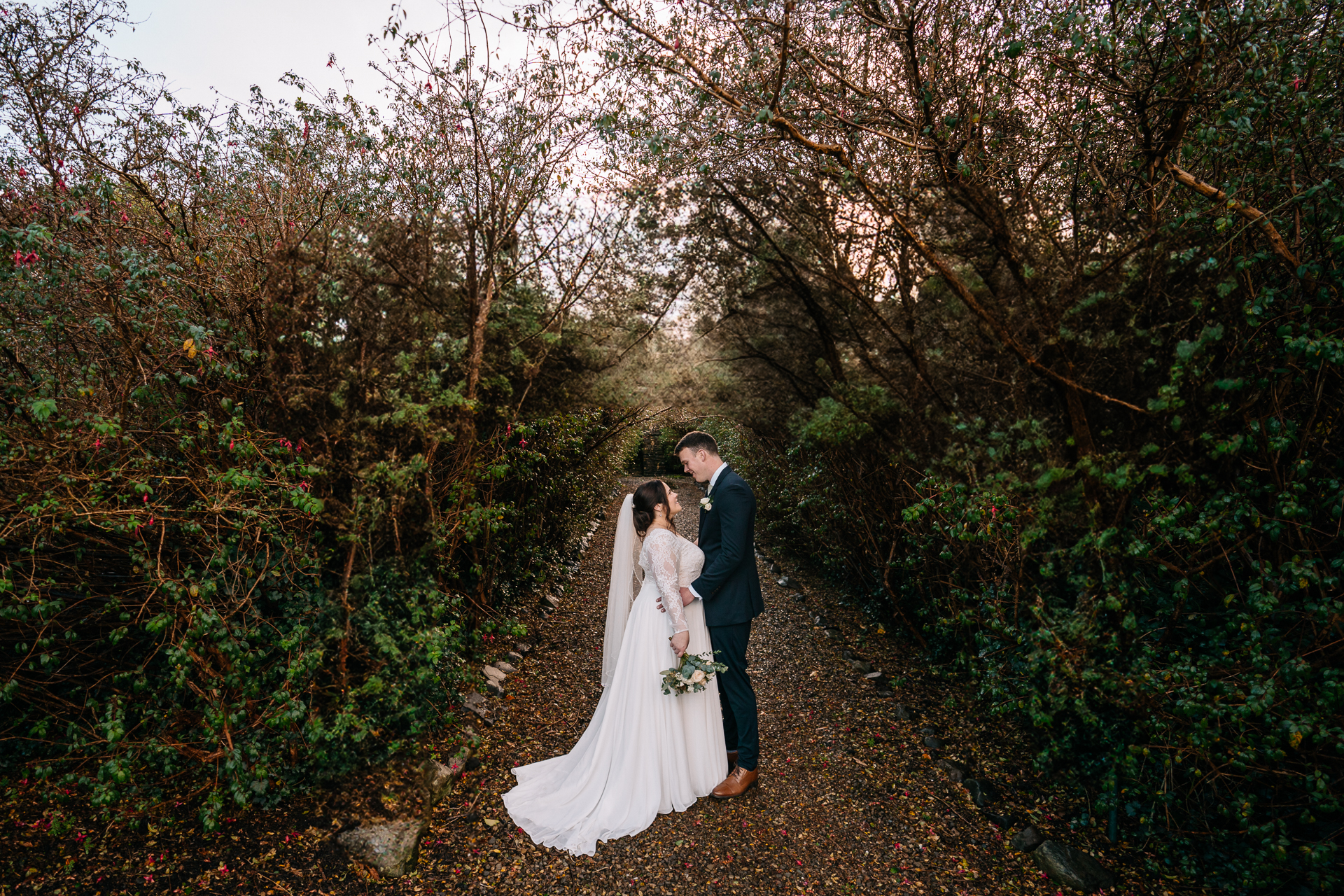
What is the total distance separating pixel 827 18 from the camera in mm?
4766

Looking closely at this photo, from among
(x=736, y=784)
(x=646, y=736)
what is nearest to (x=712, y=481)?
(x=646, y=736)

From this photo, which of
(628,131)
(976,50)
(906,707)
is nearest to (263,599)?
(628,131)

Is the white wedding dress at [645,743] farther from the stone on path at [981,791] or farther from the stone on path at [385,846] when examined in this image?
the stone on path at [981,791]

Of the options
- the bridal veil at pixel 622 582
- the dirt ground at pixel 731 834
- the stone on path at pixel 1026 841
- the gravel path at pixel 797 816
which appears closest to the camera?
the dirt ground at pixel 731 834

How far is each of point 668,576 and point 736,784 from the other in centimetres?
139

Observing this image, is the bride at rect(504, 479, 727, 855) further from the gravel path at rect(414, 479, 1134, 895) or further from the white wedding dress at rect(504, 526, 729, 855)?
the gravel path at rect(414, 479, 1134, 895)

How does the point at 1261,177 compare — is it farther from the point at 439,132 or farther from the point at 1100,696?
the point at 439,132

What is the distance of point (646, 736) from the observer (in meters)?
3.52

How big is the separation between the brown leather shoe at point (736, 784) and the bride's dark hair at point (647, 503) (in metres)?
1.59

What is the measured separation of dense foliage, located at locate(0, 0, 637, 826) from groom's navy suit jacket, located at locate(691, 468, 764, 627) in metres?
1.58

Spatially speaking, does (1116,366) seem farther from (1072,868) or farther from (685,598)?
(685,598)

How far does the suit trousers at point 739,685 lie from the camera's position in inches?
143

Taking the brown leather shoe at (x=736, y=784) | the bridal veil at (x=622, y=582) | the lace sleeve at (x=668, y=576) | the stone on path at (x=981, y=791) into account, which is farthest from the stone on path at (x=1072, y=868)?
the bridal veil at (x=622, y=582)

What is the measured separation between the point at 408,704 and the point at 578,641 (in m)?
2.95
